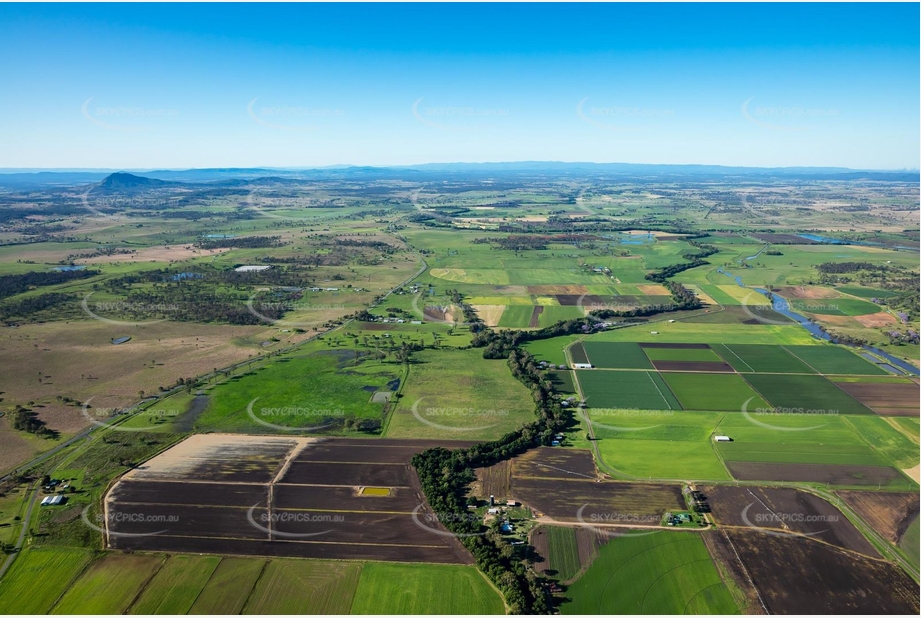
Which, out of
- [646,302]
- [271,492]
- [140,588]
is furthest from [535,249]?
[140,588]

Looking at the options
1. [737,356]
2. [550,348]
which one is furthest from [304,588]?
[737,356]

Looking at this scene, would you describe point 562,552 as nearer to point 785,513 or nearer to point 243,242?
point 785,513

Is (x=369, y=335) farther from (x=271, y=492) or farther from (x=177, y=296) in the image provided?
(x=177, y=296)

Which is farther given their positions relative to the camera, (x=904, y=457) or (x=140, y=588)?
(x=904, y=457)

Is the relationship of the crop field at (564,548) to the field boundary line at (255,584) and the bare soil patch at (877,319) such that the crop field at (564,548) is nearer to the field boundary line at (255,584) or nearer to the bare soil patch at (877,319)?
the field boundary line at (255,584)

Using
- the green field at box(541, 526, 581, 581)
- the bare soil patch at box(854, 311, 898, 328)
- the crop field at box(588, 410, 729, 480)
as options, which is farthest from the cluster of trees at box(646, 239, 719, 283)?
the green field at box(541, 526, 581, 581)

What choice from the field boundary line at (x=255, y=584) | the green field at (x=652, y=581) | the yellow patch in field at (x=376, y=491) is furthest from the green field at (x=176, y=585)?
the green field at (x=652, y=581)

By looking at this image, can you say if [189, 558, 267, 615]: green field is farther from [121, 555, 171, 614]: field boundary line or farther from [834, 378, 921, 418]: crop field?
[834, 378, 921, 418]: crop field
